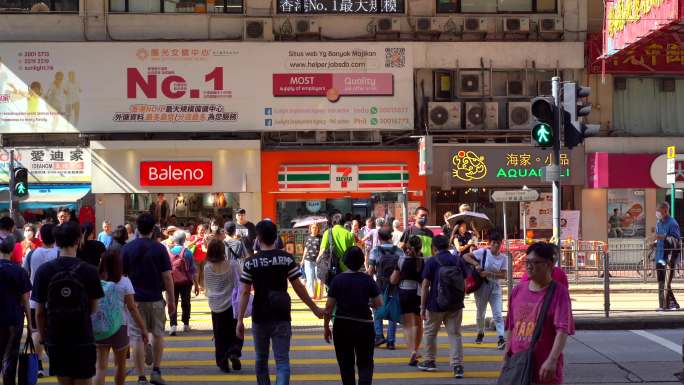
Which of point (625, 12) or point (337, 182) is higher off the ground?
point (625, 12)

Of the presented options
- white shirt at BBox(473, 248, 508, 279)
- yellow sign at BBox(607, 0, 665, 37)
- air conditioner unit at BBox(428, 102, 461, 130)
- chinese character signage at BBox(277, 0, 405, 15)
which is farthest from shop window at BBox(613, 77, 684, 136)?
white shirt at BBox(473, 248, 508, 279)

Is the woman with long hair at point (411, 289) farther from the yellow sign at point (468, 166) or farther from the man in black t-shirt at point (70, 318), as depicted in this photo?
the yellow sign at point (468, 166)

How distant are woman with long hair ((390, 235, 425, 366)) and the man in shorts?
3.06 meters

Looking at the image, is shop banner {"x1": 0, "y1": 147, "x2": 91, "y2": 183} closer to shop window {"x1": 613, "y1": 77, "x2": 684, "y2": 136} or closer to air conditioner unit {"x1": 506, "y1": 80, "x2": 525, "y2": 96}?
air conditioner unit {"x1": 506, "y1": 80, "x2": 525, "y2": 96}

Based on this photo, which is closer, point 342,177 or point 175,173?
point 175,173

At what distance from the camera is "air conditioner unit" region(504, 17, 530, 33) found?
2670 cm

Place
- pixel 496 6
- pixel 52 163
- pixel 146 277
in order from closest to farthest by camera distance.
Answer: pixel 146 277
pixel 52 163
pixel 496 6

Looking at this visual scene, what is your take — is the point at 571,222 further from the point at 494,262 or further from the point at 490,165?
the point at 494,262

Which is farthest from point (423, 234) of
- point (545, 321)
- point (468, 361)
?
Answer: point (545, 321)

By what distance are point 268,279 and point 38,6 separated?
68.1 feet

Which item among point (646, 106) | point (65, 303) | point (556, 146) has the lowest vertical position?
point (65, 303)

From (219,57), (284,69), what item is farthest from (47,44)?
(284,69)

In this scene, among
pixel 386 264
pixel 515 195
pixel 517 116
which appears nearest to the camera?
pixel 386 264

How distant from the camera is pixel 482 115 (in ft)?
87.7
